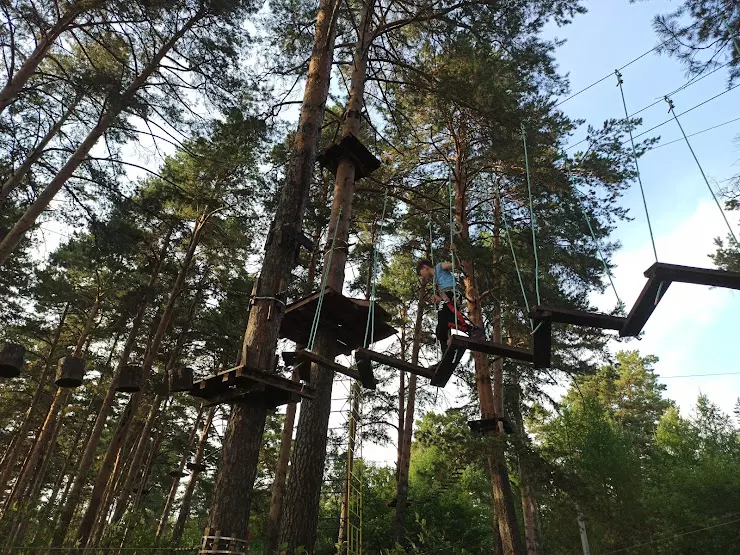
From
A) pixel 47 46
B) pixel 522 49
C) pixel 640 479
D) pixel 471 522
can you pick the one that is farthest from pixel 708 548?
pixel 47 46

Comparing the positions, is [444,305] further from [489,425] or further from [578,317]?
[489,425]

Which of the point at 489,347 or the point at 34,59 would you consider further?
the point at 34,59

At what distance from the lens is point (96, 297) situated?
63.2 feet

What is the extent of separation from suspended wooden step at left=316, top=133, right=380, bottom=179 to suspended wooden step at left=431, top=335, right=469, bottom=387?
390 cm

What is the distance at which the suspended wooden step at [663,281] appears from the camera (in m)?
3.74

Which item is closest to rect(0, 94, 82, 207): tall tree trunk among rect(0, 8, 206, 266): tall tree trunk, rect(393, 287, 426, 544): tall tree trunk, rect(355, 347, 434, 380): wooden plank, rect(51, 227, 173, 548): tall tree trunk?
rect(0, 8, 206, 266): tall tree trunk

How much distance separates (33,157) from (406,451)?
502 inches

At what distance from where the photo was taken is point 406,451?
1505 centimetres

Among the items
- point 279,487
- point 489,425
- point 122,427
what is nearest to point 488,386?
point 489,425

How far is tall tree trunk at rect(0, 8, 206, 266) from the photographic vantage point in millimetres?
8680

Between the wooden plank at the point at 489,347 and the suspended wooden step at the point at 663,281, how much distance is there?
3.22ft

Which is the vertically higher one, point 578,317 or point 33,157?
point 33,157

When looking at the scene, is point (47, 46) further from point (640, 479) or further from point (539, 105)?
point (640, 479)

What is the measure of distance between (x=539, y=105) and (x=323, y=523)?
18.5 meters
